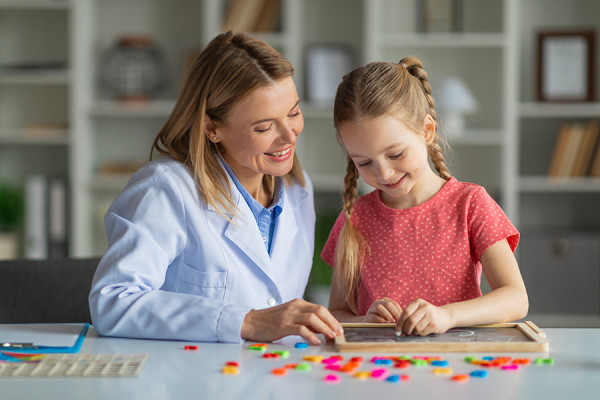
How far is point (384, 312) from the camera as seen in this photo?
123cm

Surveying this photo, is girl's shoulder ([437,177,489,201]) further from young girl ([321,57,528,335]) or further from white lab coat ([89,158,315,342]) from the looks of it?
white lab coat ([89,158,315,342])

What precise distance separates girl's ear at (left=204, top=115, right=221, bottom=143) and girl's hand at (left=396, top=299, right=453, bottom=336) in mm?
562

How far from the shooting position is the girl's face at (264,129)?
55.9 inches

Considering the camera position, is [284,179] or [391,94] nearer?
[391,94]

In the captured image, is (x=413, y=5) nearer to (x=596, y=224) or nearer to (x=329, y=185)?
(x=329, y=185)

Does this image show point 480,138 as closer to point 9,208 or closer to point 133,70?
point 133,70

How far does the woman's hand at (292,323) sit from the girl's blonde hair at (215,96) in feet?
0.95

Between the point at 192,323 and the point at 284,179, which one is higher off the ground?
the point at 284,179

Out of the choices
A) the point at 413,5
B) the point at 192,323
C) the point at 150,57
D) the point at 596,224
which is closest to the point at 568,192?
the point at 596,224

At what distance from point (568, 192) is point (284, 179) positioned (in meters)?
2.53

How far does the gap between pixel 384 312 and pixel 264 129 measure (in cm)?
44

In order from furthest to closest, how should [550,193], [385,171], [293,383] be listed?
[550,193] → [385,171] → [293,383]

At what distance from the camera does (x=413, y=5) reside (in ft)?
12.1

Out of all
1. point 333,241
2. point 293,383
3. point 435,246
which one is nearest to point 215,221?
point 333,241
